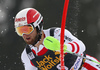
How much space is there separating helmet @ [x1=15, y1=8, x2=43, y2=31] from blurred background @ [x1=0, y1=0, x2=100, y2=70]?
883 cm

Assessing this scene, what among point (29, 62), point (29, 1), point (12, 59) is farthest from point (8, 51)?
point (29, 62)

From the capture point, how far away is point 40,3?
12547 millimetres

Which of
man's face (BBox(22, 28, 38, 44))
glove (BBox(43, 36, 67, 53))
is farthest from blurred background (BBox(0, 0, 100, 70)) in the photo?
glove (BBox(43, 36, 67, 53))

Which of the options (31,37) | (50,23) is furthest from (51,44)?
(50,23)

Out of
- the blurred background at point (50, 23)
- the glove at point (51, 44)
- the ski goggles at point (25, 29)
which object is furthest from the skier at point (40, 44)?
the blurred background at point (50, 23)

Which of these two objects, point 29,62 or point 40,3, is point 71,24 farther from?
point 29,62

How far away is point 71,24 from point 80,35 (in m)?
0.82

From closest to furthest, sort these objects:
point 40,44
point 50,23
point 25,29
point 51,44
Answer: point 51,44 < point 25,29 < point 40,44 < point 50,23

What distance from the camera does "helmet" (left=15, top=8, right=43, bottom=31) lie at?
3074 mm

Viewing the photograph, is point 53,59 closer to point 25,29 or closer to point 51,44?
point 25,29

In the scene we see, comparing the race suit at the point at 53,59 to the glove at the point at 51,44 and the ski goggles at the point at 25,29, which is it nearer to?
the ski goggles at the point at 25,29

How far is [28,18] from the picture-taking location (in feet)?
10.2

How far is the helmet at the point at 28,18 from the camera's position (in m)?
3.07

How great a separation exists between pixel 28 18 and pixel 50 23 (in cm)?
956
